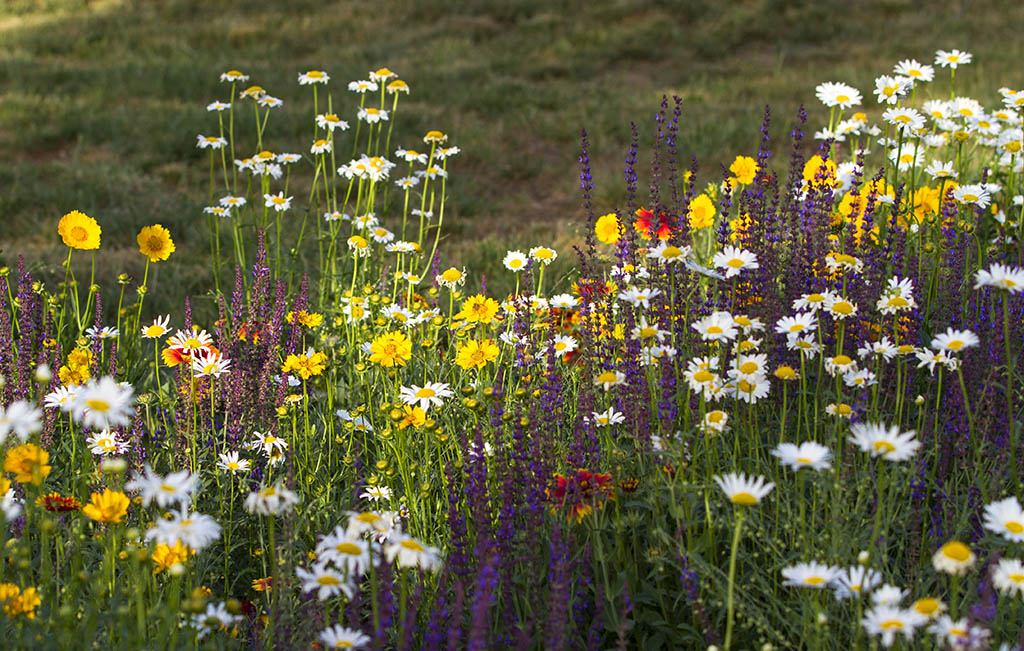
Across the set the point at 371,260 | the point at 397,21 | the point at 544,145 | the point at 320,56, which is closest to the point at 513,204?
the point at 544,145

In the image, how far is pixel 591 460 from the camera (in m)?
2.34

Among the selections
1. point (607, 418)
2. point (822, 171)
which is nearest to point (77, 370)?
point (607, 418)

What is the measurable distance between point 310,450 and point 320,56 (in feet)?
30.9

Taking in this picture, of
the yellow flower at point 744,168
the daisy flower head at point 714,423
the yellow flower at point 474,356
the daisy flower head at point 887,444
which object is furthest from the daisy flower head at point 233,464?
the yellow flower at point 744,168

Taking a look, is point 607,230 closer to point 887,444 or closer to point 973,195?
point 973,195

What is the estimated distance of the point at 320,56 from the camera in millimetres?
11438

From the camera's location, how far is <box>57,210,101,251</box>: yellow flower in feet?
9.86

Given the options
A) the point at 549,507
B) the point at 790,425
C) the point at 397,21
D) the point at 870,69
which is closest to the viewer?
the point at 549,507

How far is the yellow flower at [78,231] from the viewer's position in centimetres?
300

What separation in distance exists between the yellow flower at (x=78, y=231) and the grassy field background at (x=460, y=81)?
1.48 m

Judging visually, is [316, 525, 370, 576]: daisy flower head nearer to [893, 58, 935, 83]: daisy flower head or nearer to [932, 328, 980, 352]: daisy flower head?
[932, 328, 980, 352]: daisy flower head

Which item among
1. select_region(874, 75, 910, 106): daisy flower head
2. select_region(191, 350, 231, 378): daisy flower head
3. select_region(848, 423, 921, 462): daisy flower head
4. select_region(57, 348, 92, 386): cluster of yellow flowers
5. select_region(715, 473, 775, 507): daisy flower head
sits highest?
select_region(874, 75, 910, 106): daisy flower head

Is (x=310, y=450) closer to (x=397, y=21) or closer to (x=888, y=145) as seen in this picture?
(x=888, y=145)

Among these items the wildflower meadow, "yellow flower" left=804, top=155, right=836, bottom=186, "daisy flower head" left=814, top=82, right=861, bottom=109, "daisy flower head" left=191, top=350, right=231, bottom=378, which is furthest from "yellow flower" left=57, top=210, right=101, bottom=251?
"daisy flower head" left=814, top=82, right=861, bottom=109
